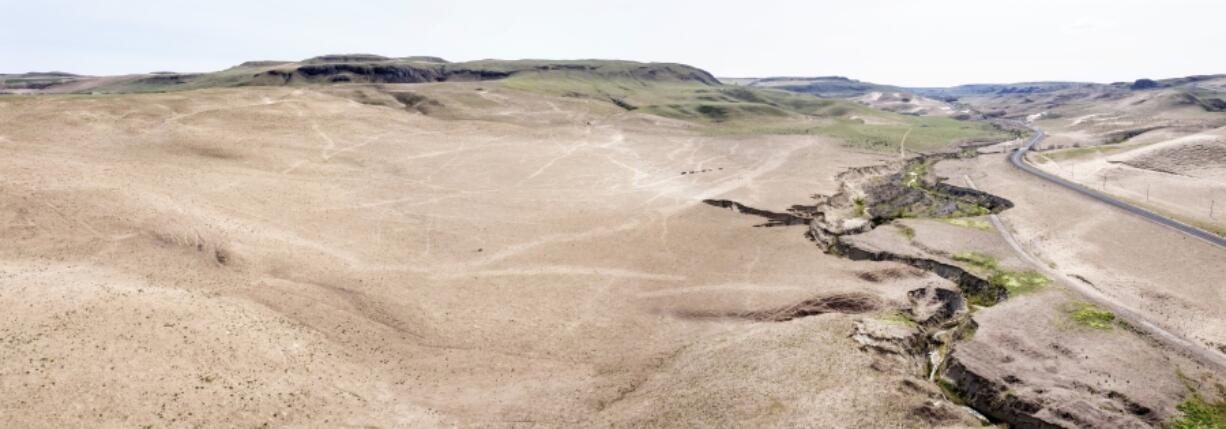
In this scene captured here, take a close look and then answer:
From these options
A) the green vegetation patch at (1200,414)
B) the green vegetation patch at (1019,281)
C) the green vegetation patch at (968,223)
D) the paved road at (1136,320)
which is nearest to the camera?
the green vegetation patch at (1200,414)

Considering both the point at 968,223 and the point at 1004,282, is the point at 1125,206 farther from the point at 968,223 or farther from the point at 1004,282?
the point at 1004,282

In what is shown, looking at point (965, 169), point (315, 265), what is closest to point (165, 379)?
point (315, 265)

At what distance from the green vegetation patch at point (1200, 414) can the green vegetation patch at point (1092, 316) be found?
662 centimetres

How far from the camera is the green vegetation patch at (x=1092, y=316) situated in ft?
107

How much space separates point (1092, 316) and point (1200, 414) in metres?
9.11

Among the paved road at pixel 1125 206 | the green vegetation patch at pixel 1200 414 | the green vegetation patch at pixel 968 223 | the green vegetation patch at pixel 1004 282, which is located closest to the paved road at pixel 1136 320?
the green vegetation patch at pixel 1004 282

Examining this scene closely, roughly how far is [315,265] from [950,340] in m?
41.2

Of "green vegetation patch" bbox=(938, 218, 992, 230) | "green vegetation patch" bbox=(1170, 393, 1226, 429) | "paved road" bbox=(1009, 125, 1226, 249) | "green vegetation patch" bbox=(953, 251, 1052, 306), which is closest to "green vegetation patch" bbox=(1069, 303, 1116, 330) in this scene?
"green vegetation patch" bbox=(953, 251, 1052, 306)

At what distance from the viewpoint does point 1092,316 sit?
33.6m

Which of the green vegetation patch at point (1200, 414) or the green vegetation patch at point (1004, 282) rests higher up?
the green vegetation patch at point (1004, 282)

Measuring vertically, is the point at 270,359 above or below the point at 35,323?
below

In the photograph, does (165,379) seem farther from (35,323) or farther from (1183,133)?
(1183,133)

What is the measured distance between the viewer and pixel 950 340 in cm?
3438

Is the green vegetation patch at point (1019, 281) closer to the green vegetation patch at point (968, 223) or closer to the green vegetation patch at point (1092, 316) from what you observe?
the green vegetation patch at point (1092, 316)
